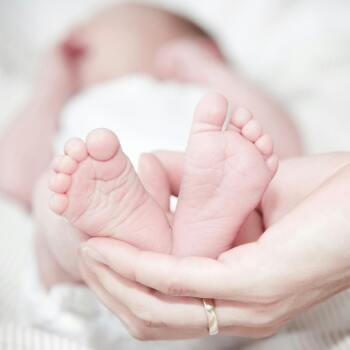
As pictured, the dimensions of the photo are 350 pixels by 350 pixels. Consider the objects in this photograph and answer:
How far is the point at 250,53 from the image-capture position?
5.18 feet

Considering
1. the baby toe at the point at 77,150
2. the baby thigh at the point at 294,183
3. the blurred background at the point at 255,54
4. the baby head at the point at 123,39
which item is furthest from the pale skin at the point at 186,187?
the baby head at the point at 123,39

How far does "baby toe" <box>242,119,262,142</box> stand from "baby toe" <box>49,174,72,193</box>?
8.3 inches

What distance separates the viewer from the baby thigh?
751 mm

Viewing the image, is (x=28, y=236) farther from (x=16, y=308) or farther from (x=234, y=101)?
(x=234, y=101)

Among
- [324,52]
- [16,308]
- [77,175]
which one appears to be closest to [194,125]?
[77,175]

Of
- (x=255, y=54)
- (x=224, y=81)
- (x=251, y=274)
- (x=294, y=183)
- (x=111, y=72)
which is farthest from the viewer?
(x=255, y=54)

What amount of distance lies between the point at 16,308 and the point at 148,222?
41cm

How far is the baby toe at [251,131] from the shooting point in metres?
0.65

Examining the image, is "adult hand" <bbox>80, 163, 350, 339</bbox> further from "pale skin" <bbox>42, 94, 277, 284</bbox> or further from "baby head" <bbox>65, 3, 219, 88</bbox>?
"baby head" <bbox>65, 3, 219, 88</bbox>

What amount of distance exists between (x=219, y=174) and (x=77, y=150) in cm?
17

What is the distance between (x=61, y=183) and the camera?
0.64 metres

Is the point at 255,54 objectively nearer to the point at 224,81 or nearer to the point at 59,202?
the point at 224,81

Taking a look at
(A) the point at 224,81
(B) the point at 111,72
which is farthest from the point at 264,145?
(B) the point at 111,72

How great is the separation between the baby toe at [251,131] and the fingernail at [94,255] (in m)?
0.22
